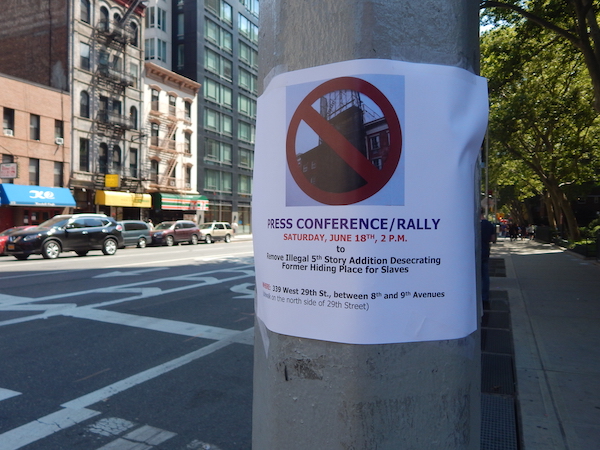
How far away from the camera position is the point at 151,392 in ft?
15.7

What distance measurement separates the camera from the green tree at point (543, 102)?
16344mm

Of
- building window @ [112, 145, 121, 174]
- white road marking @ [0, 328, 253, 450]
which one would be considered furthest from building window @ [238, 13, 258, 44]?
white road marking @ [0, 328, 253, 450]

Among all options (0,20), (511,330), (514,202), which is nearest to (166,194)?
(0,20)

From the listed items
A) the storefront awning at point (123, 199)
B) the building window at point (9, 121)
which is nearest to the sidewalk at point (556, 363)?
the building window at point (9, 121)

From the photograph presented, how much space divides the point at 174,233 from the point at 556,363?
29128mm

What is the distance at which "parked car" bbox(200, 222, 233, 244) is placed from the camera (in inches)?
1431

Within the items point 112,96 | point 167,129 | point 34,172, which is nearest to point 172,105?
point 167,129

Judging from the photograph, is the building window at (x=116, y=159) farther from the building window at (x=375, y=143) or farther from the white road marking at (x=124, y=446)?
the building window at (x=375, y=143)

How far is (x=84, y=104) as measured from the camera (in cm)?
3416

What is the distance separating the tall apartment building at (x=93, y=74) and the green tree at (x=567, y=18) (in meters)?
27.8

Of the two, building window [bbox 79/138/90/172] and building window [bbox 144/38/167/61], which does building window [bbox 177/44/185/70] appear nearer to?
building window [bbox 144/38/167/61]

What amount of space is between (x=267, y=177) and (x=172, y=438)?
9.78ft

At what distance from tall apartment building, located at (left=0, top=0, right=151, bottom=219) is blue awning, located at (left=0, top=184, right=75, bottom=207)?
1.74 meters

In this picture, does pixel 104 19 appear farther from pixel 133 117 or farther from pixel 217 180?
pixel 217 180
